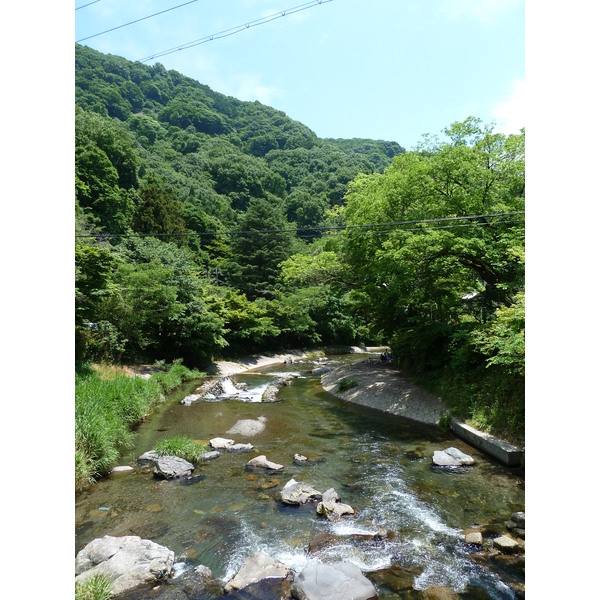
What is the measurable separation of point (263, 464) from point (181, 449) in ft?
6.84

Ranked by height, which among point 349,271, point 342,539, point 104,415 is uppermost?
point 349,271

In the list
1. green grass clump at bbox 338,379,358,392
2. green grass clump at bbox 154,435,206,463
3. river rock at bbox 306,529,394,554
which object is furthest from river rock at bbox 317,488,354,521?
green grass clump at bbox 338,379,358,392

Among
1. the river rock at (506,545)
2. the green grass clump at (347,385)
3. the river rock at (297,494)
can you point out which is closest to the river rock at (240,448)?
the river rock at (297,494)

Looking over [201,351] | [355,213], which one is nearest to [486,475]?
[355,213]

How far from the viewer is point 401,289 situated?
48.5ft

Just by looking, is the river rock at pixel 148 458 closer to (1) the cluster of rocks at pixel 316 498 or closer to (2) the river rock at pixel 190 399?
(1) the cluster of rocks at pixel 316 498

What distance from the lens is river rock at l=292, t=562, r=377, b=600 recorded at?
180 inches

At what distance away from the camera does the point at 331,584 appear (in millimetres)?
4703

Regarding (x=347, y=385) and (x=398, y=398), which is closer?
(x=398, y=398)

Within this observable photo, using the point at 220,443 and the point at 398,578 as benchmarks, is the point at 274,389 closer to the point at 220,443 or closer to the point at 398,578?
the point at 220,443

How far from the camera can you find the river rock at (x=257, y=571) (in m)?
5.01

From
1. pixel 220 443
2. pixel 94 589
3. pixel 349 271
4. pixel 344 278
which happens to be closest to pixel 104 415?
pixel 220 443

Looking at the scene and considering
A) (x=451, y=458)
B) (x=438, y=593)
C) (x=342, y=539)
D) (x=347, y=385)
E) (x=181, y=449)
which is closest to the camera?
(x=438, y=593)

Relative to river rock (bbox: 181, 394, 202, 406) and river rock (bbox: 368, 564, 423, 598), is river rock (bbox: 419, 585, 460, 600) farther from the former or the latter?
river rock (bbox: 181, 394, 202, 406)
